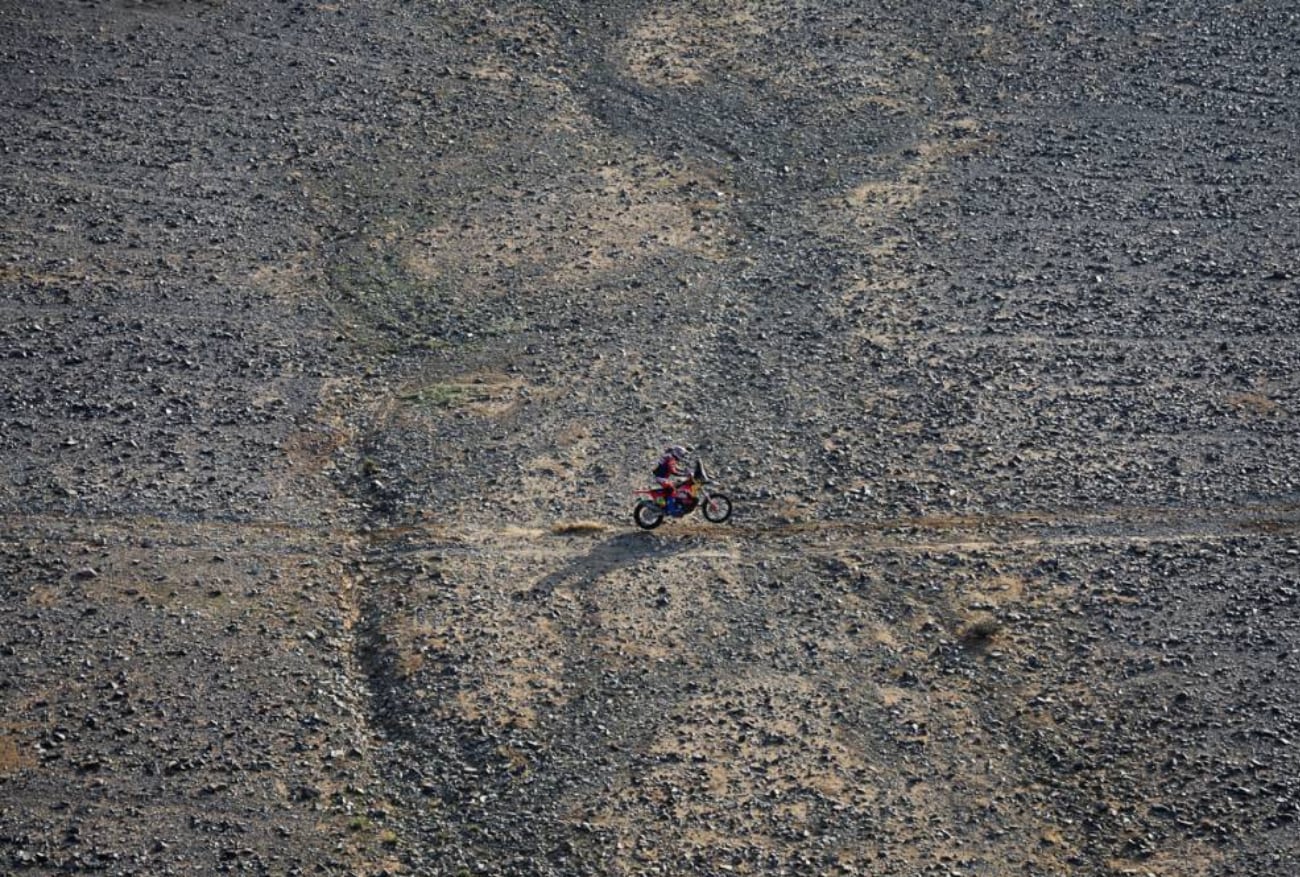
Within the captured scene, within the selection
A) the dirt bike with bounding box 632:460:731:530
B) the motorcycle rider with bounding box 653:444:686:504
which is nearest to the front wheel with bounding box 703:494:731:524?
the dirt bike with bounding box 632:460:731:530

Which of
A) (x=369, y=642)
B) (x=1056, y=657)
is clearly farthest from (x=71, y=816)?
(x=1056, y=657)

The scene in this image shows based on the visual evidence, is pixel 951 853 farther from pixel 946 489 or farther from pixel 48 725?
pixel 48 725

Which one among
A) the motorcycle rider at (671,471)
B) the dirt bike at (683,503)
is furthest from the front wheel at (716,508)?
the motorcycle rider at (671,471)

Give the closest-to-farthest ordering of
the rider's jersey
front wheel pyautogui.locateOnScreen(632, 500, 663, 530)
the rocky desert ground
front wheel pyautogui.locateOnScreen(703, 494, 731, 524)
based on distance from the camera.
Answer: the rocky desert ground → the rider's jersey → front wheel pyautogui.locateOnScreen(632, 500, 663, 530) → front wheel pyautogui.locateOnScreen(703, 494, 731, 524)

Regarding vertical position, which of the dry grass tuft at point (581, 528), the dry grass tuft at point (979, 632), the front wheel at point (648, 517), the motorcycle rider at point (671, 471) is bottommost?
the dry grass tuft at point (581, 528)

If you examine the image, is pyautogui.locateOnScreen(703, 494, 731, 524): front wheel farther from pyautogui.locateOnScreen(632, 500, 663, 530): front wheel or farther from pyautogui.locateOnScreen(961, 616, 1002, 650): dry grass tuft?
pyautogui.locateOnScreen(961, 616, 1002, 650): dry grass tuft

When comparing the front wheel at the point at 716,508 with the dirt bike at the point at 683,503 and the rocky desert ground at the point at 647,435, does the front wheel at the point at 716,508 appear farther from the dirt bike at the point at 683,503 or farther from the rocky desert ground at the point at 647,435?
the rocky desert ground at the point at 647,435
